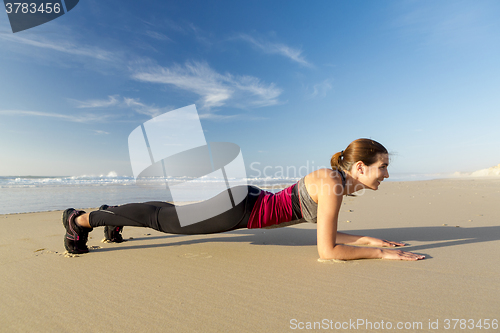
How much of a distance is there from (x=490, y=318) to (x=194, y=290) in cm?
157

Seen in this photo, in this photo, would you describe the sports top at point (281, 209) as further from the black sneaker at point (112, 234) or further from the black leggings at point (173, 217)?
the black sneaker at point (112, 234)

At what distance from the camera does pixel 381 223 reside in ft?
13.2

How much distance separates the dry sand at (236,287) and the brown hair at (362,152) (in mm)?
859

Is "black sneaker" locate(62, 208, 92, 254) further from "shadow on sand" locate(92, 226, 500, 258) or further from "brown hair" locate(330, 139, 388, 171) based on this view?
"brown hair" locate(330, 139, 388, 171)

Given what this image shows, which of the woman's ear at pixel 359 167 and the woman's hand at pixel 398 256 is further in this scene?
the woman's ear at pixel 359 167

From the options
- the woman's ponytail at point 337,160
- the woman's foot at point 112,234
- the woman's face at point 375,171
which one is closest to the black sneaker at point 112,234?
the woman's foot at point 112,234

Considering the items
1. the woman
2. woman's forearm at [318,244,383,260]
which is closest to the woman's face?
the woman

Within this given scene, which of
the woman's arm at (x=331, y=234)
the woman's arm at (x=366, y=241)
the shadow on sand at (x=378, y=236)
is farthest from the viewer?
the shadow on sand at (x=378, y=236)

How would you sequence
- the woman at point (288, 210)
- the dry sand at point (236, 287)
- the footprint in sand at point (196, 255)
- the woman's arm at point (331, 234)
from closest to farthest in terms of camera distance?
the dry sand at point (236, 287) → the woman's arm at point (331, 234) → the woman at point (288, 210) → the footprint in sand at point (196, 255)

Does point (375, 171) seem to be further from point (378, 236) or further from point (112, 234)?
point (112, 234)

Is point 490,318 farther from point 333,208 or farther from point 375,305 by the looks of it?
point 333,208

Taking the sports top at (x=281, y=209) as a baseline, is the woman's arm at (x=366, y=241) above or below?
below

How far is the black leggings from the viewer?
2.34 meters

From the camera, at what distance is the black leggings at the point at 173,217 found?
234 centimetres
